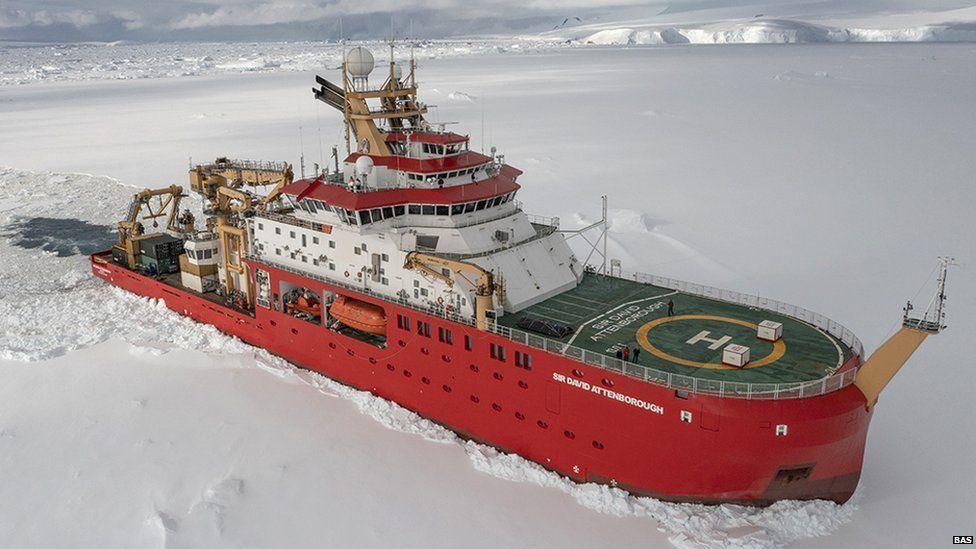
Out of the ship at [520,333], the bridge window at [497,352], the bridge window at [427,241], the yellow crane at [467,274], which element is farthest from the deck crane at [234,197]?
the bridge window at [497,352]

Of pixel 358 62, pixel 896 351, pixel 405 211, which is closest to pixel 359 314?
pixel 405 211

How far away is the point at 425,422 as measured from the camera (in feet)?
64.3

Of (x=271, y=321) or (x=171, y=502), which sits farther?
(x=271, y=321)

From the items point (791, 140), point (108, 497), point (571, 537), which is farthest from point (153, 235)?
point (791, 140)

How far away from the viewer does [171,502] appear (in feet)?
52.6

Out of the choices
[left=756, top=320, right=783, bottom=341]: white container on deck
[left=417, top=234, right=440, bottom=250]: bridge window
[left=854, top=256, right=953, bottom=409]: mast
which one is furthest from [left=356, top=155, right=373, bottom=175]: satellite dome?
[left=854, top=256, right=953, bottom=409]: mast

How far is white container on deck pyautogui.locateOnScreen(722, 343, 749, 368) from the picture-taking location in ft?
51.3

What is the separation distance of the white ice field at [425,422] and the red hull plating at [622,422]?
0.54 meters

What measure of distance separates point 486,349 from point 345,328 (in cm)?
645

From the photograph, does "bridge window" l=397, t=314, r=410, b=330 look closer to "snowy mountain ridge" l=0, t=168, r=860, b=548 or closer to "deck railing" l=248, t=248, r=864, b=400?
"deck railing" l=248, t=248, r=864, b=400

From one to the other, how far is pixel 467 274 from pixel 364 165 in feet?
14.8

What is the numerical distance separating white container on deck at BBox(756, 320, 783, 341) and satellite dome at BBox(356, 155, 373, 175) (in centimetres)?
1169

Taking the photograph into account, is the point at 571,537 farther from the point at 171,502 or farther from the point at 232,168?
the point at 232,168

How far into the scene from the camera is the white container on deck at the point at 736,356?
51.3 ft
